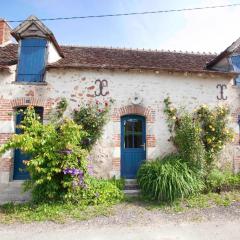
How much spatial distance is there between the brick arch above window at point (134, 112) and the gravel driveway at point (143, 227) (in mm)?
3502

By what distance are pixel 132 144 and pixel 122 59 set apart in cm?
367

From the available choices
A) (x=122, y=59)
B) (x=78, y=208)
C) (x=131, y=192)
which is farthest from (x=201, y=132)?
(x=78, y=208)

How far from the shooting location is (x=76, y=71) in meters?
9.44


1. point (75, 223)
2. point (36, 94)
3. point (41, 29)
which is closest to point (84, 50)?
point (41, 29)

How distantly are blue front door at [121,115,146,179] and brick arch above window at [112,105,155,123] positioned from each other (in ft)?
0.83

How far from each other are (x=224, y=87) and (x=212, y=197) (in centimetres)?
442

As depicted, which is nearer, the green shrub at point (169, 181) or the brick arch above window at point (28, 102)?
the green shrub at point (169, 181)

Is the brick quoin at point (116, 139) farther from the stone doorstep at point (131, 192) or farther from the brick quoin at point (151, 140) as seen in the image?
the stone doorstep at point (131, 192)

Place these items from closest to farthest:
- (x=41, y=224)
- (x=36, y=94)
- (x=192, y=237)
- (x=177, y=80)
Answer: (x=192, y=237)
(x=41, y=224)
(x=36, y=94)
(x=177, y=80)

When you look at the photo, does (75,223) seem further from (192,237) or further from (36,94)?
(36,94)

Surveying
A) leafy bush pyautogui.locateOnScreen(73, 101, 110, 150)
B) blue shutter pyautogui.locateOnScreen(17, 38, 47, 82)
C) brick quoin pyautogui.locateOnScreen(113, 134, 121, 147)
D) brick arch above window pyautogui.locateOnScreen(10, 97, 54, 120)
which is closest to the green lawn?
brick quoin pyautogui.locateOnScreen(113, 134, 121, 147)

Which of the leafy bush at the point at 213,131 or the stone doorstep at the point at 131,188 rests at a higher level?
the leafy bush at the point at 213,131

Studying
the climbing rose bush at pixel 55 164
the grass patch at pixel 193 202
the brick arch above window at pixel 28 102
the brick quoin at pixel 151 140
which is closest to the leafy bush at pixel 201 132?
the brick quoin at pixel 151 140

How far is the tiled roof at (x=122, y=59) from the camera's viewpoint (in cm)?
948
